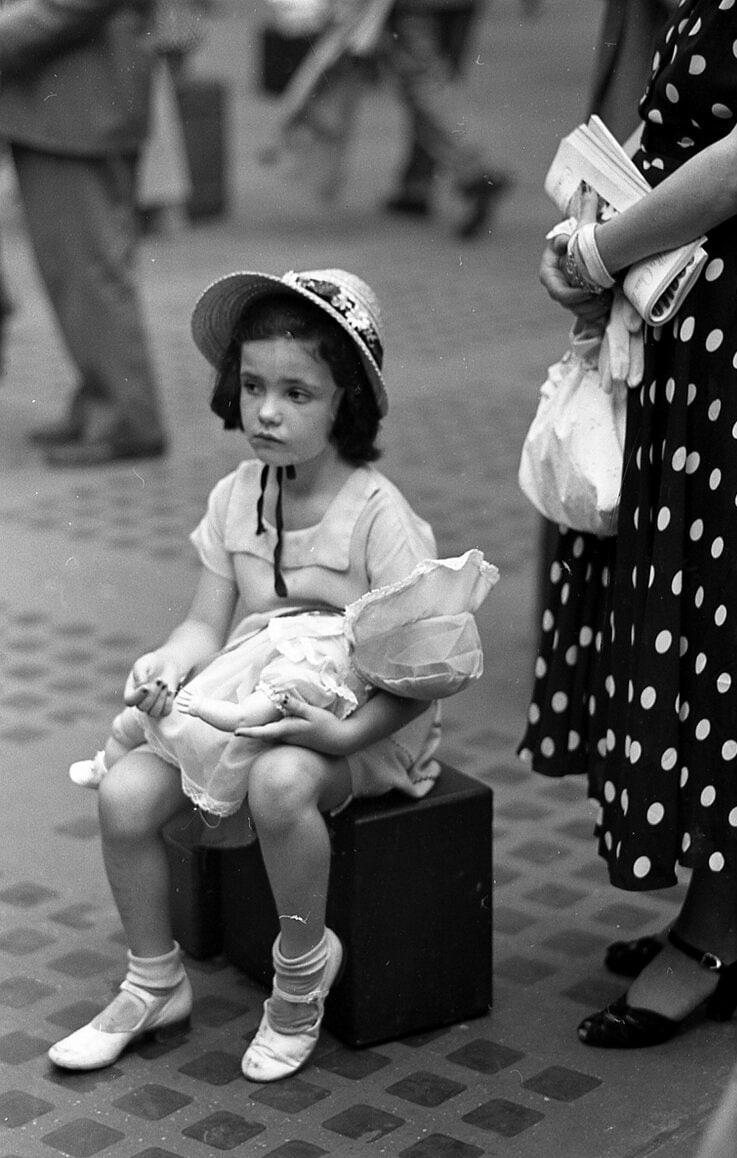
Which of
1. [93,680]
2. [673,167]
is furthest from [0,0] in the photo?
[673,167]

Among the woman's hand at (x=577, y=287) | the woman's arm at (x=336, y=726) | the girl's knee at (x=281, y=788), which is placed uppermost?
the woman's hand at (x=577, y=287)

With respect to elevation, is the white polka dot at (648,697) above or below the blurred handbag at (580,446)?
below

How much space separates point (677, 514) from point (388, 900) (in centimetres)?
75

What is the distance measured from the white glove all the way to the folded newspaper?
5 centimetres

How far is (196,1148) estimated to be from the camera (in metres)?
2.87

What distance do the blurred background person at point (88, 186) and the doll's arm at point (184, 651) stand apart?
3.36 meters

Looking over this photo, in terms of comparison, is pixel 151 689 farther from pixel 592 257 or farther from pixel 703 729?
pixel 592 257

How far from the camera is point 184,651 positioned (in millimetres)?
3248

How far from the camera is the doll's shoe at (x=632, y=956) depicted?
3.46 meters

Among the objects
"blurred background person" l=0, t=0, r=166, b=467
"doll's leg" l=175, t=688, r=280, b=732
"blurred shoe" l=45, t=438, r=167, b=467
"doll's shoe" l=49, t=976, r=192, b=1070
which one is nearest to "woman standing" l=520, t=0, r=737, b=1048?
"doll's leg" l=175, t=688, r=280, b=732

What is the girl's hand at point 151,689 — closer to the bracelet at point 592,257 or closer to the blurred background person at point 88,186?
the bracelet at point 592,257

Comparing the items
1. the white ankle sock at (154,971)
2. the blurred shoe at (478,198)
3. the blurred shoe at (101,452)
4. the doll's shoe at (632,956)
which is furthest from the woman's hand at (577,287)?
the blurred shoe at (478,198)

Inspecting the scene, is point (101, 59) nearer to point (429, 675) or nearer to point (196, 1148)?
point (429, 675)

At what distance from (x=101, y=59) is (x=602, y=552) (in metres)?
3.62
